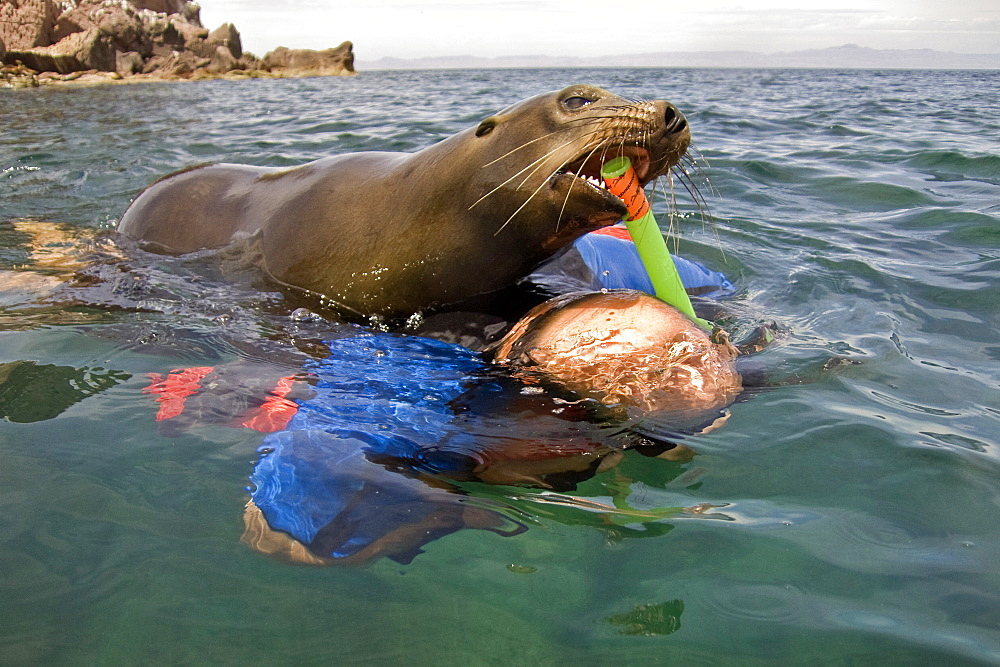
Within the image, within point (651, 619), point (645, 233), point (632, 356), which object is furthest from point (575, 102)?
point (651, 619)

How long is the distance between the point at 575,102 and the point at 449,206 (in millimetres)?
630

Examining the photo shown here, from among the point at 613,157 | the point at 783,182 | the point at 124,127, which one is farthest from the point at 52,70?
the point at 613,157

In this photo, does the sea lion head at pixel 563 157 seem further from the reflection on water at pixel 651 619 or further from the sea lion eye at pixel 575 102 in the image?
the reflection on water at pixel 651 619

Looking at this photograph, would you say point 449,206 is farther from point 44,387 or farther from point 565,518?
point 44,387

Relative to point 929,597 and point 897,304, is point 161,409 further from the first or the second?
point 897,304

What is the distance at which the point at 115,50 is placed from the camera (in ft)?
151

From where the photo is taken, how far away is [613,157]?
9.53ft

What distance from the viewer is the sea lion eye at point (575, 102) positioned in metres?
2.96

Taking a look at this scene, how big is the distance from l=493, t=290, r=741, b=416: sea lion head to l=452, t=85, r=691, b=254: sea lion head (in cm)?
33

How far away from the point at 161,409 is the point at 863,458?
7.48 feet

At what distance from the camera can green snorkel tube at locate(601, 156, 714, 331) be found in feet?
9.43

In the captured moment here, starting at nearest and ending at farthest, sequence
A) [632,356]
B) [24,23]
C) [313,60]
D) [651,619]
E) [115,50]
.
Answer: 1. [651,619]
2. [632,356]
3. [24,23]
4. [115,50]
5. [313,60]

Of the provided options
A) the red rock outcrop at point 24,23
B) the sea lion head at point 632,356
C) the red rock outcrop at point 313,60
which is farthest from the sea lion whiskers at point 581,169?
the red rock outcrop at point 313,60

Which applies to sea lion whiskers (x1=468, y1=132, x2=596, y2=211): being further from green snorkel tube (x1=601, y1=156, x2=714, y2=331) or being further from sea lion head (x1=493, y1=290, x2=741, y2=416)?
sea lion head (x1=493, y1=290, x2=741, y2=416)
